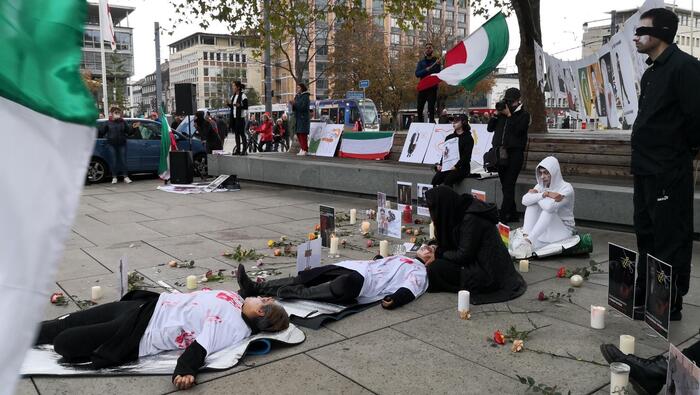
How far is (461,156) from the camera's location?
9.49 m

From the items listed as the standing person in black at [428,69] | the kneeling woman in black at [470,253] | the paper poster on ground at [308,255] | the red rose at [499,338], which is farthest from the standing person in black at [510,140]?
the standing person in black at [428,69]

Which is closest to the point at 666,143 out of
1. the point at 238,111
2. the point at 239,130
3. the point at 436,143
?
the point at 436,143

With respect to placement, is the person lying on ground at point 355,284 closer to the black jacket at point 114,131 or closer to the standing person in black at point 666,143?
the standing person in black at point 666,143

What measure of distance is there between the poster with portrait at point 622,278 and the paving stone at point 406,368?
1346 millimetres

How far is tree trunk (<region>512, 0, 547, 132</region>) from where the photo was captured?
1339cm

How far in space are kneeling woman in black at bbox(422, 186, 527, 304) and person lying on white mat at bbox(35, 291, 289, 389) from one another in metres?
1.75

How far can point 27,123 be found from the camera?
1247 mm

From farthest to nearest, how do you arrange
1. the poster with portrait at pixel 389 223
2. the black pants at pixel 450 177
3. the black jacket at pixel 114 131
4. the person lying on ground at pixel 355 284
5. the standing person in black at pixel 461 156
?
the black jacket at pixel 114 131 < the black pants at pixel 450 177 < the standing person in black at pixel 461 156 < the poster with portrait at pixel 389 223 < the person lying on ground at pixel 355 284

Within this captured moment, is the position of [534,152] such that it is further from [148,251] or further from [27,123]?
[27,123]

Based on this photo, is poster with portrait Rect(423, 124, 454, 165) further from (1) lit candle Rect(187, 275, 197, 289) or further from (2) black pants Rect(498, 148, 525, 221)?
(1) lit candle Rect(187, 275, 197, 289)

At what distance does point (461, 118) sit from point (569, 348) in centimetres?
583

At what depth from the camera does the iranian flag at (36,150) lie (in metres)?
1.19

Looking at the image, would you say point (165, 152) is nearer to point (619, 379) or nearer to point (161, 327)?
point (161, 327)

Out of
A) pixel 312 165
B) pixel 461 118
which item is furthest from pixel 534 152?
pixel 312 165
